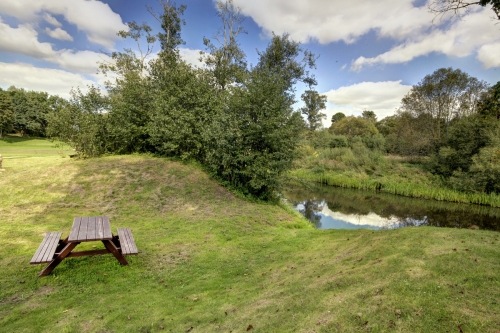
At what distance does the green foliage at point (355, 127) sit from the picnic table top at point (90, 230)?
4980 cm

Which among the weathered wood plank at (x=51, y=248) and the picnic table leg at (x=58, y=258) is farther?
the picnic table leg at (x=58, y=258)

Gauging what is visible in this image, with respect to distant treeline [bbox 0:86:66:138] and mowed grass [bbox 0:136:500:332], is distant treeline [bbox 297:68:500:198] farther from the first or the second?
distant treeline [bbox 0:86:66:138]

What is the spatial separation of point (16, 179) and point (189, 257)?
992 cm

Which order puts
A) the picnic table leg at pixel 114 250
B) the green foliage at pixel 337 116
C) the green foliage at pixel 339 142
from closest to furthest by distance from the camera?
1. the picnic table leg at pixel 114 250
2. the green foliage at pixel 339 142
3. the green foliage at pixel 337 116

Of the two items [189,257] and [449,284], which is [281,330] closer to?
[449,284]

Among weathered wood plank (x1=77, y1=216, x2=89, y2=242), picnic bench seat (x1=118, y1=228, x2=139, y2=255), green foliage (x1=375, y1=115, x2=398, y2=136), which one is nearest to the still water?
picnic bench seat (x1=118, y1=228, x2=139, y2=255)

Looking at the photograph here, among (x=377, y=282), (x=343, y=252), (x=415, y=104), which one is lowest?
(x=343, y=252)

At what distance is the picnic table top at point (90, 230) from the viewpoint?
498 centimetres

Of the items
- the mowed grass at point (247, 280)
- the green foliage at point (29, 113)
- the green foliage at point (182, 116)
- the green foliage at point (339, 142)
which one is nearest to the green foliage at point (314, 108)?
the green foliage at point (339, 142)

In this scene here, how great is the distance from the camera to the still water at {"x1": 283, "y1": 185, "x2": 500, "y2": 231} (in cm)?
1551

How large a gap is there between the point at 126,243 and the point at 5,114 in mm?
50380

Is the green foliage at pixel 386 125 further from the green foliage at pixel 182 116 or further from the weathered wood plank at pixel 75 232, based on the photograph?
the weathered wood plank at pixel 75 232

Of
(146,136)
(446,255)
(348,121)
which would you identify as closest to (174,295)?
(446,255)

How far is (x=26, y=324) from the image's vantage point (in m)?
3.70
